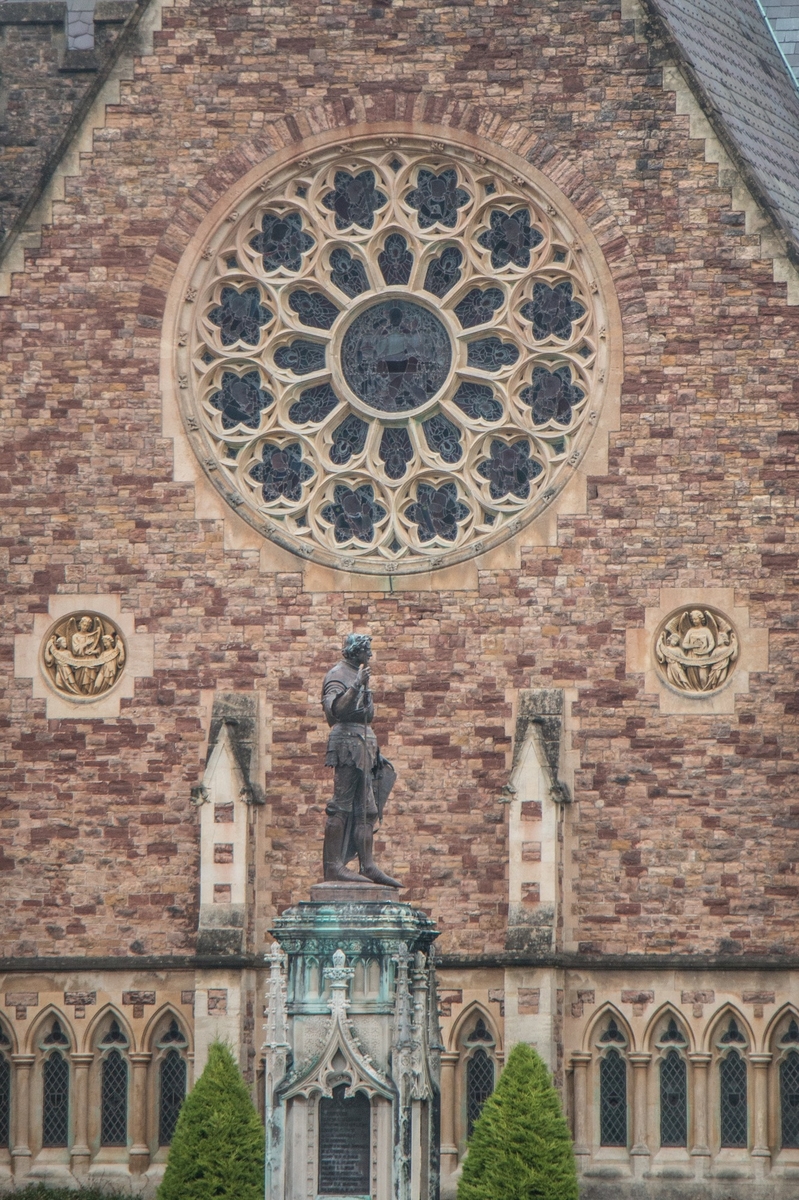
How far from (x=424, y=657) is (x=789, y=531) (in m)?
4.18

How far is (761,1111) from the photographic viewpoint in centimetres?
3503

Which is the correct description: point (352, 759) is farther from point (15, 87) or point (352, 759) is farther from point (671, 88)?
point (15, 87)

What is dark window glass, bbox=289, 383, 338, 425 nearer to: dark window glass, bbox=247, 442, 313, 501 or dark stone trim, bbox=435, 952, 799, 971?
dark window glass, bbox=247, 442, 313, 501

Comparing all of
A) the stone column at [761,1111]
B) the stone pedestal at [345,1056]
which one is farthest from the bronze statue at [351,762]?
the stone column at [761,1111]

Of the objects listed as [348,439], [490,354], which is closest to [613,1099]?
[348,439]

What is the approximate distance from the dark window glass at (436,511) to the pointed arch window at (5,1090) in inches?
282

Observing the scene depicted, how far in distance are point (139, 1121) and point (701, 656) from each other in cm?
787

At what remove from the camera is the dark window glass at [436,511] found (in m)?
36.9

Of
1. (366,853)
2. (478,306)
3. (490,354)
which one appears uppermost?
(478,306)

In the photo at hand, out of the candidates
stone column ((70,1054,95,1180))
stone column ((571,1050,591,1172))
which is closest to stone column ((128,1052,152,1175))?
stone column ((70,1054,95,1180))

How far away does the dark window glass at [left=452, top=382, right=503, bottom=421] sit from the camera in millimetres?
37062

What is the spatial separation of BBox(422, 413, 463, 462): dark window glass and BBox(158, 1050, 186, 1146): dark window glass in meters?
7.23

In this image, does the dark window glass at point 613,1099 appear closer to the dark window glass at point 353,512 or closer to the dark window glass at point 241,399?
the dark window glass at point 353,512

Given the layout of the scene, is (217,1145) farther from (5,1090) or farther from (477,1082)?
(5,1090)
